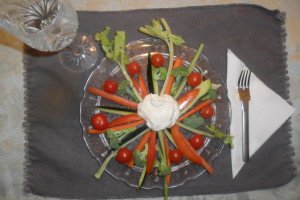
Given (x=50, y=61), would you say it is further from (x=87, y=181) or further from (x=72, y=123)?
(x=87, y=181)

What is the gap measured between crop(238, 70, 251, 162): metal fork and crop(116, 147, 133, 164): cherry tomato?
15.2 inches

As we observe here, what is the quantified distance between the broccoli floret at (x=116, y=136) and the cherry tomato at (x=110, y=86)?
131 mm

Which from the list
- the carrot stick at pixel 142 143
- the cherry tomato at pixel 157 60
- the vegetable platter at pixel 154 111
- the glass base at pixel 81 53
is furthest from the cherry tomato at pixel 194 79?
the glass base at pixel 81 53

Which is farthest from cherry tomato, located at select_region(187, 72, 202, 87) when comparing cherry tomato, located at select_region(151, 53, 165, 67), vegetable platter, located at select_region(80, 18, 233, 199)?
cherry tomato, located at select_region(151, 53, 165, 67)

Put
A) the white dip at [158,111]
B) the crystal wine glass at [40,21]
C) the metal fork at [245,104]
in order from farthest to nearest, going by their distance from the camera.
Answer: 1. the metal fork at [245,104]
2. the white dip at [158,111]
3. the crystal wine glass at [40,21]

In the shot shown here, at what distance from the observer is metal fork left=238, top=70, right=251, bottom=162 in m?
1.30

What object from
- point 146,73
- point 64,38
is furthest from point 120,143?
point 64,38

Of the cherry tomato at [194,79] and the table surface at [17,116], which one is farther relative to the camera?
the table surface at [17,116]

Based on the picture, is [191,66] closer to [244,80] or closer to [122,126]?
[244,80]

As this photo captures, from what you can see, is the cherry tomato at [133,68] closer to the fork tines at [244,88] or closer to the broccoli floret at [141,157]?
the broccoli floret at [141,157]

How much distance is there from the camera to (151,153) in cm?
120

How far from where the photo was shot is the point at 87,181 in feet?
4.31

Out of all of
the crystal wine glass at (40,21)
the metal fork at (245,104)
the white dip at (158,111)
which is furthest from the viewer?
the metal fork at (245,104)

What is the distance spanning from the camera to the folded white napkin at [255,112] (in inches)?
51.7
